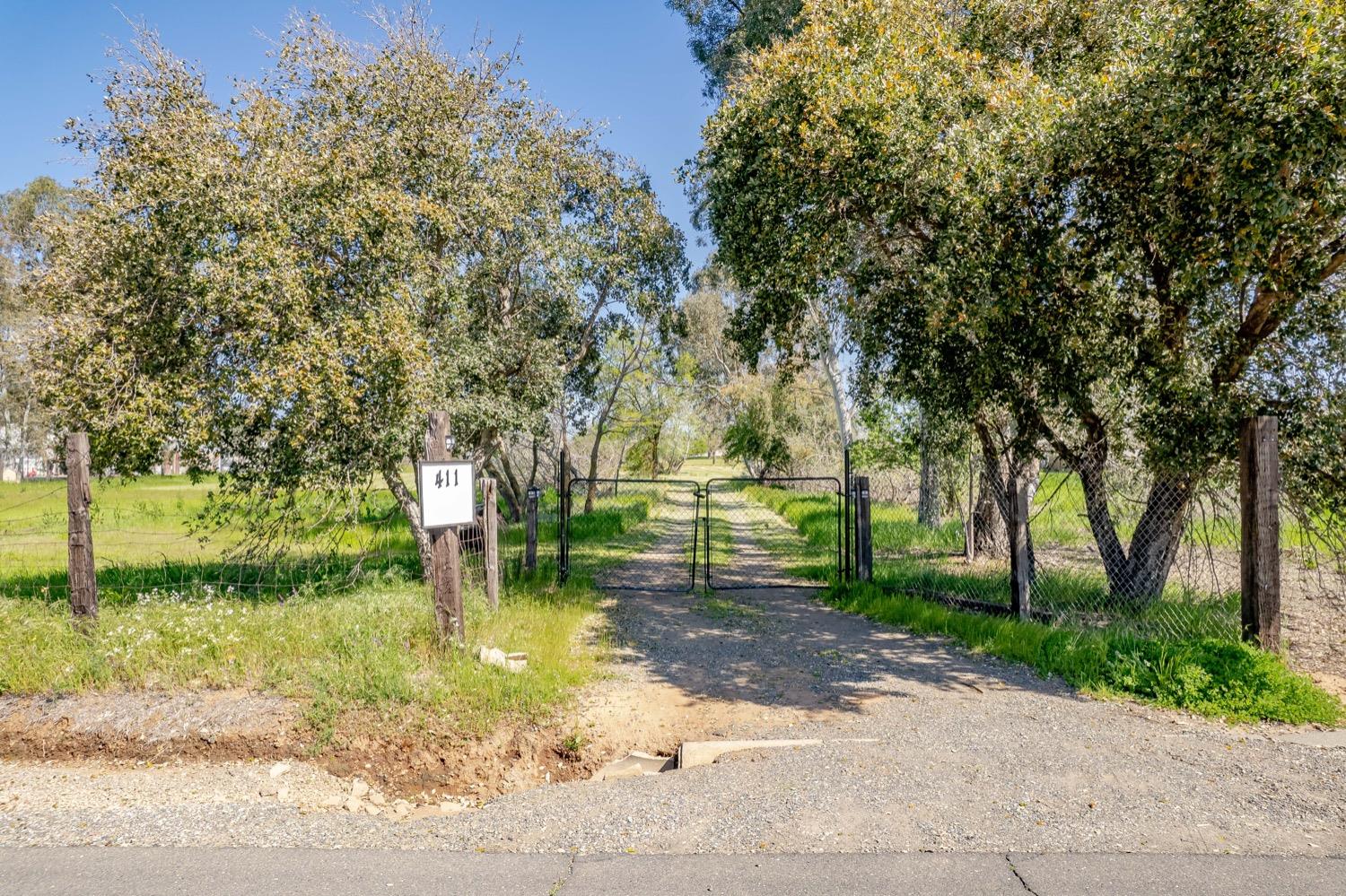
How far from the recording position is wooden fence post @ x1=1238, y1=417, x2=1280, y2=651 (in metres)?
5.98

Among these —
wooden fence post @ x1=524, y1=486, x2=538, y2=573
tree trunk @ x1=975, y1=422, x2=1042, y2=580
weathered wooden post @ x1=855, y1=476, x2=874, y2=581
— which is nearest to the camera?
tree trunk @ x1=975, y1=422, x2=1042, y2=580

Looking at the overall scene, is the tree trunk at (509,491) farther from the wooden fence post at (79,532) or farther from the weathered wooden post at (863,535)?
the wooden fence post at (79,532)

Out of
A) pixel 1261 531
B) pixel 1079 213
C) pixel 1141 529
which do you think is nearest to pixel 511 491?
pixel 1141 529

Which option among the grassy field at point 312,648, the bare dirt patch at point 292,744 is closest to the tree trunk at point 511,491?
the grassy field at point 312,648

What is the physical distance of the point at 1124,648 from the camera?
20.5 ft

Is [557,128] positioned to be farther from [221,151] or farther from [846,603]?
[846,603]

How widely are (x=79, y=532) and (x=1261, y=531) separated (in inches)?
392

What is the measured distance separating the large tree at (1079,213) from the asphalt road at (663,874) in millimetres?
4453

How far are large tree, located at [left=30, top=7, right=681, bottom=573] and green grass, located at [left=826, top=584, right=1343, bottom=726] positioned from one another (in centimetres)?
661

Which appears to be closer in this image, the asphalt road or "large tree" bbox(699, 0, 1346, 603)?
the asphalt road

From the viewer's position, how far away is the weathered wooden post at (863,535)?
10.4 metres

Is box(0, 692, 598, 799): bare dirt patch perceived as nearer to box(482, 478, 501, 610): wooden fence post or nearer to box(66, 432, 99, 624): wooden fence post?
box(66, 432, 99, 624): wooden fence post

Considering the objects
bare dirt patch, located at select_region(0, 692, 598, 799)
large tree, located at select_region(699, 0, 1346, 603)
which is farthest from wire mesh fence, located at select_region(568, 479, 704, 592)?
bare dirt patch, located at select_region(0, 692, 598, 799)

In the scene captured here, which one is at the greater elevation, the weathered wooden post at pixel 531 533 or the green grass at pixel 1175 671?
the weathered wooden post at pixel 531 533
